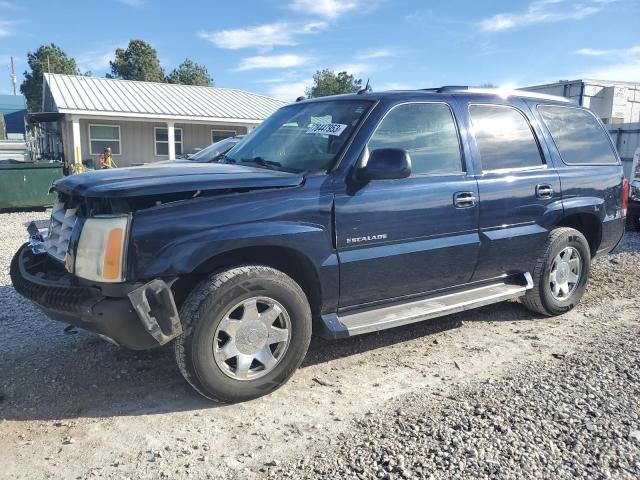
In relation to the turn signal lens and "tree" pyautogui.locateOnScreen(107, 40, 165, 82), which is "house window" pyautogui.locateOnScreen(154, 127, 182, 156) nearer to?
the turn signal lens

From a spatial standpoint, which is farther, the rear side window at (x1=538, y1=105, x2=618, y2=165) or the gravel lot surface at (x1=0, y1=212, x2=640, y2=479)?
the rear side window at (x1=538, y1=105, x2=618, y2=165)

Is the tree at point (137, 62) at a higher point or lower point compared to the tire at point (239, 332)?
higher

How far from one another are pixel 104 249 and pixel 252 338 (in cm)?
104

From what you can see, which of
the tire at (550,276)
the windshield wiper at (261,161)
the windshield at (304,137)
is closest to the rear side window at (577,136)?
the tire at (550,276)

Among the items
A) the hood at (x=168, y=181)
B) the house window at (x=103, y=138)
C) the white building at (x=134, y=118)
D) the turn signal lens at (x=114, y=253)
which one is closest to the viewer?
the turn signal lens at (x=114, y=253)

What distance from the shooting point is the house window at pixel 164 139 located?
23.0 m

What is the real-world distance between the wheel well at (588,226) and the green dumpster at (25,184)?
1160 centimetres

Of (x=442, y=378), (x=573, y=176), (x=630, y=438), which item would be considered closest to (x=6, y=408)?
(x=442, y=378)

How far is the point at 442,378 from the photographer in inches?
149

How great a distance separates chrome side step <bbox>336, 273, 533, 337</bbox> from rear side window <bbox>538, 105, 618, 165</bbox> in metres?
1.36

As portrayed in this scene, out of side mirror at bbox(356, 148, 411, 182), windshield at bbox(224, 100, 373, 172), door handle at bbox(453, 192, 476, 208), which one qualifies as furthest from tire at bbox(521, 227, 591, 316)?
windshield at bbox(224, 100, 373, 172)

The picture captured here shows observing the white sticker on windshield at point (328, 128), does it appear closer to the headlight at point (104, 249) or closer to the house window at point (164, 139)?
the headlight at point (104, 249)

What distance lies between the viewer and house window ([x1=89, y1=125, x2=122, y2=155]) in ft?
70.3

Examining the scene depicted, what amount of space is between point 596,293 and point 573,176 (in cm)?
169
